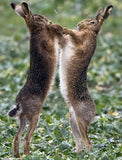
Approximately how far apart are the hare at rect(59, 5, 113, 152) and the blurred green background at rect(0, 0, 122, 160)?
0.42m

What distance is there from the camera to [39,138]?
927cm

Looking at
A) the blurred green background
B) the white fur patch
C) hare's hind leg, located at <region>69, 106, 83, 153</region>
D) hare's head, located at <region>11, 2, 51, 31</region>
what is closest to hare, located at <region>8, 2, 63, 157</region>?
hare's head, located at <region>11, 2, 51, 31</region>

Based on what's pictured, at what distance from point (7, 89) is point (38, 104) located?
163 inches

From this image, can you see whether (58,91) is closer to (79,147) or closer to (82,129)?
(79,147)

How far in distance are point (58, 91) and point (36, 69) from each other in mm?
4281

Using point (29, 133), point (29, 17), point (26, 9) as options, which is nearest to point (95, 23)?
point (29, 17)

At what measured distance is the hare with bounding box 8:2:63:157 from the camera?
26.6ft

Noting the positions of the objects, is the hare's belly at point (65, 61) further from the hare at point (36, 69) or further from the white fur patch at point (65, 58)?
the hare at point (36, 69)

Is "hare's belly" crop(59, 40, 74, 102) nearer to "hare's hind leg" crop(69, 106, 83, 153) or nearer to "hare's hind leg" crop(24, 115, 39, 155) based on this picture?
"hare's hind leg" crop(69, 106, 83, 153)

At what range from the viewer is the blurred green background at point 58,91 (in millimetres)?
8719

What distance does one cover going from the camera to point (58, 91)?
12555 mm

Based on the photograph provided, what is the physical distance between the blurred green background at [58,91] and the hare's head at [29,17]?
2.15 feet

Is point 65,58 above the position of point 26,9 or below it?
below

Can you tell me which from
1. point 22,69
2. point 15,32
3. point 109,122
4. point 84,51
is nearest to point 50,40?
point 84,51
